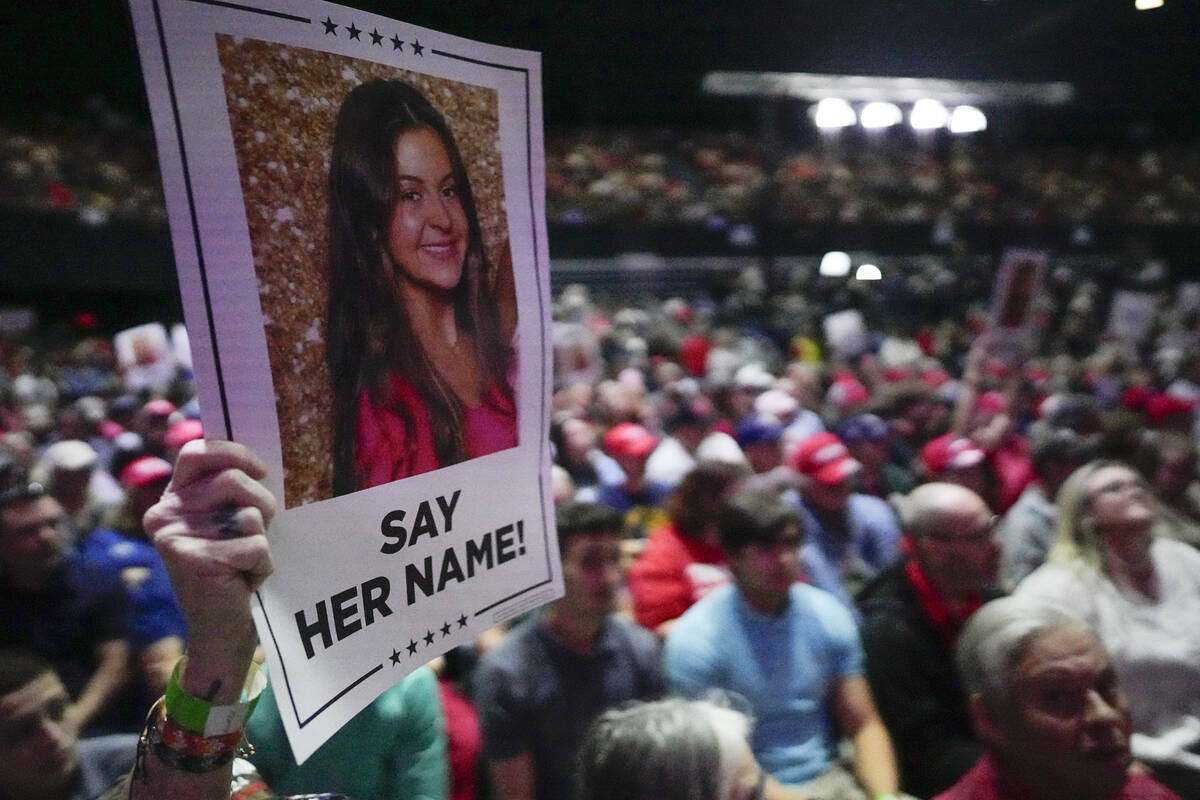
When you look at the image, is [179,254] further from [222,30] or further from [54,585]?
[54,585]

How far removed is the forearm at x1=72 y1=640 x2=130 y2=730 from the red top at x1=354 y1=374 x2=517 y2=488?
178 cm

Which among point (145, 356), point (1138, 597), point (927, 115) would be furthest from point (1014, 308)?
point (927, 115)

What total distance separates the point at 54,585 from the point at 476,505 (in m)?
2.19

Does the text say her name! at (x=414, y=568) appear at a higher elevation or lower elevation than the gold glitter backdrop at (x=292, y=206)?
lower

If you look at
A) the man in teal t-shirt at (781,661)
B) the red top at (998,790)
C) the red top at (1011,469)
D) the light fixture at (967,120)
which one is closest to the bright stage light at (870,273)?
the red top at (1011,469)

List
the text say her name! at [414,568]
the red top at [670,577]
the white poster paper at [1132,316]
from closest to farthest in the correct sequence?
the text say her name! at [414,568] → the red top at [670,577] → the white poster paper at [1132,316]

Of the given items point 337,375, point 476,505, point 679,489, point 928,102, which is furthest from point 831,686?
point 928,102

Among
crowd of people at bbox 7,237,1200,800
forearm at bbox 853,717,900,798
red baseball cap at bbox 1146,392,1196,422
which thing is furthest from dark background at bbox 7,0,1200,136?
forearm at bbox 853,717,900,798

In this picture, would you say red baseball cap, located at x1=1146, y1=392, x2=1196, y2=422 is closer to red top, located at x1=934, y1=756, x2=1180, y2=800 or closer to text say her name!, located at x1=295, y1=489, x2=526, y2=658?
red top, located at x1=934, y1=756, x2=1180, y2=800

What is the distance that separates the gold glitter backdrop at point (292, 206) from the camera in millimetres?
809

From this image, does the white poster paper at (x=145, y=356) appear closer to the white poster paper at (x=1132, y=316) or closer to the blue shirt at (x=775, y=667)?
the blue shirt at (x=775, y=667)

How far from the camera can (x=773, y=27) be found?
12367mm

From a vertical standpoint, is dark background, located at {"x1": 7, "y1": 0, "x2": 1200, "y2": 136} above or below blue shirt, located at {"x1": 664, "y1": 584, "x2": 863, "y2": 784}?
above

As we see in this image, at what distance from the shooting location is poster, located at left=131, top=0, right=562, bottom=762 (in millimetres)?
777
